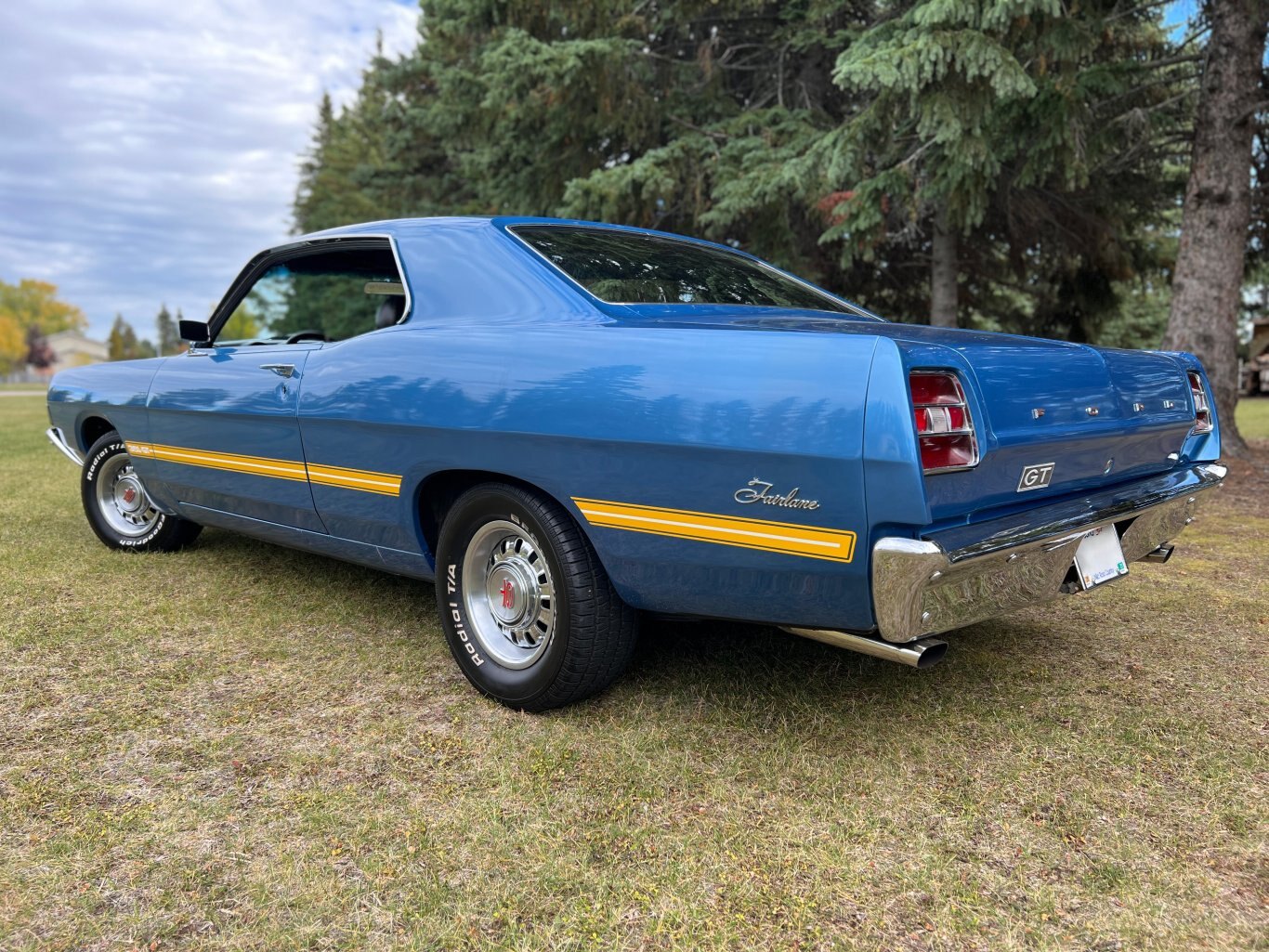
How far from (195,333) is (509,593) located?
2302 mm

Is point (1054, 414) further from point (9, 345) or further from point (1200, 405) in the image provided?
point (9, 345)

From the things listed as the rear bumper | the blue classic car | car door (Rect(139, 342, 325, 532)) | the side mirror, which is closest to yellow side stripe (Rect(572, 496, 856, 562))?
the blue classic car

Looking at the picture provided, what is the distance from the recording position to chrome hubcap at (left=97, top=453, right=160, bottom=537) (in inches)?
184

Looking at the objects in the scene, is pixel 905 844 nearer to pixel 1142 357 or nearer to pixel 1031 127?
pixel 1142 357

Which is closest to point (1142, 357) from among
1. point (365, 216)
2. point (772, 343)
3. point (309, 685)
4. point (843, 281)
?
point (772, 343)

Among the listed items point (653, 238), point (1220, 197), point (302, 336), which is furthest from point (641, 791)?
point (1220, 197)

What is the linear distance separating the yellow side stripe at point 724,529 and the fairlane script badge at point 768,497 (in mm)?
47

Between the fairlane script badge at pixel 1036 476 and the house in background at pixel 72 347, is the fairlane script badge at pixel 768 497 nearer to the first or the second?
the fairlane script badge at pixel 1036 476

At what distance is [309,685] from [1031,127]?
24.7 ft

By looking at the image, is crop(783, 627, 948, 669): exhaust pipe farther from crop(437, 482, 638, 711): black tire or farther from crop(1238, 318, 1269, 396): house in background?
crop(1238, 318, 1269, 396): house in background

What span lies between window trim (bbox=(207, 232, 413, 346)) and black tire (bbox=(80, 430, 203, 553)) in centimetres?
88

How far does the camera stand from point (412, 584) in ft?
13.9

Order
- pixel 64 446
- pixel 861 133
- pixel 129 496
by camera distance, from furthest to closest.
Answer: pixel 861 133
pixel 64 446
pixel 129 496

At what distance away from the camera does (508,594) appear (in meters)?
2.83
